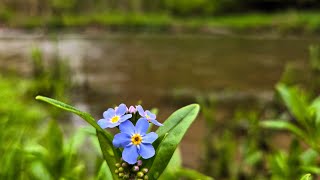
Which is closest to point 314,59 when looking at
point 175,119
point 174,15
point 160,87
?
point 175,119

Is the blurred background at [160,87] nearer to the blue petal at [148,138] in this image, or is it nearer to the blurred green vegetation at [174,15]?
the blurred green vegetation at [174,15]

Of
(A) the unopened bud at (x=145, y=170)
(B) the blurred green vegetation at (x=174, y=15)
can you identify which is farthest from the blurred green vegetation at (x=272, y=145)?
(B) the blurred green vegetation at (x=174, y=15)

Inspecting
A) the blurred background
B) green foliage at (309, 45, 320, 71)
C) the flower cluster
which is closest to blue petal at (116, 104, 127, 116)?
the flower cluster

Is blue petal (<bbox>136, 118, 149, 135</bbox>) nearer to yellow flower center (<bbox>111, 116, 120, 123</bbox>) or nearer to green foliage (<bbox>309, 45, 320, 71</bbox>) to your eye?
yellow flower center (<bbox>111, 116, 120, 123</bbox>)

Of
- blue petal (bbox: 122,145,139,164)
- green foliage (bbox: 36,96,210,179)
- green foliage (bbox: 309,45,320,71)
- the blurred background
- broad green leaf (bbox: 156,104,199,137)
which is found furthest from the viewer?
green foliage (bbox: 309,45,320,71)

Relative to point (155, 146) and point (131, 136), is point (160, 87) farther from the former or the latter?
point (131, 136)
